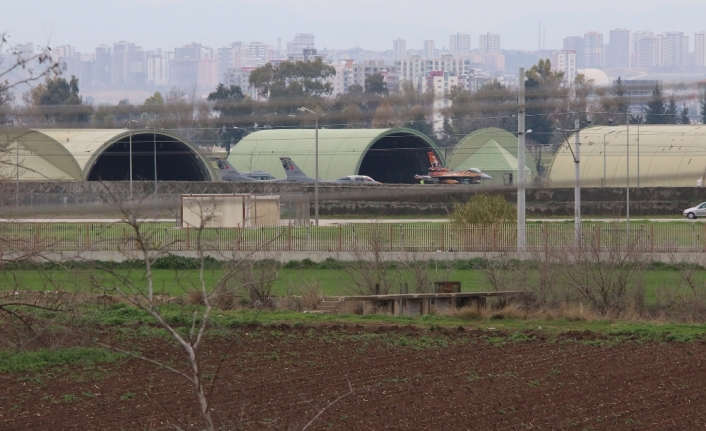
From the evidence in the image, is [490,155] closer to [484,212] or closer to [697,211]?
[697,211]

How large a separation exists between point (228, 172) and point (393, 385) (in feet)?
149

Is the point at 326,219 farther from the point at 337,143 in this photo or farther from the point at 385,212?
the point at 337,143

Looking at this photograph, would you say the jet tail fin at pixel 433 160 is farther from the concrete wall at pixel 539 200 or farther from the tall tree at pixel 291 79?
the tall tree at pixel 291 79

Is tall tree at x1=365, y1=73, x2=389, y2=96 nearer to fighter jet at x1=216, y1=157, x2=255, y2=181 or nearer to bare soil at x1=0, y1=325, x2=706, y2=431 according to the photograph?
fighter jet at x1=216, y1=157, x2=255, y2=181

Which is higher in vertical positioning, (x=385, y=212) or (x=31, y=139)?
(x=31, y=139)

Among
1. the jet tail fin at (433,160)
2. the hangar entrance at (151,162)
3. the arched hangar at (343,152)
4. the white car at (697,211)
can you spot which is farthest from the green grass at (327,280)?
the jet tail fin at (433,160)

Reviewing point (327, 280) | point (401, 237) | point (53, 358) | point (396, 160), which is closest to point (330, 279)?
point (327, 280)

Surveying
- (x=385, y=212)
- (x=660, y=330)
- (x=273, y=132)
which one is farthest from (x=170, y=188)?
(x=660, y=330)

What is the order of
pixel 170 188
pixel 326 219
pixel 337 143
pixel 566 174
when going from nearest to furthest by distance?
pixel 326 219
pixel 170 188
pixel 566 174
pixel 337 143

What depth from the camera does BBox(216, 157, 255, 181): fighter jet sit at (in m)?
59.0

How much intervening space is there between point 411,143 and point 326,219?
1648 cm

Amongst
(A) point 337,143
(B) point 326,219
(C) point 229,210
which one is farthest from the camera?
(A) point 337,143

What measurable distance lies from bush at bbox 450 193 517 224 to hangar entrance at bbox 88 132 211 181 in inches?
880

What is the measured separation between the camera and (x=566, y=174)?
5397 cm
